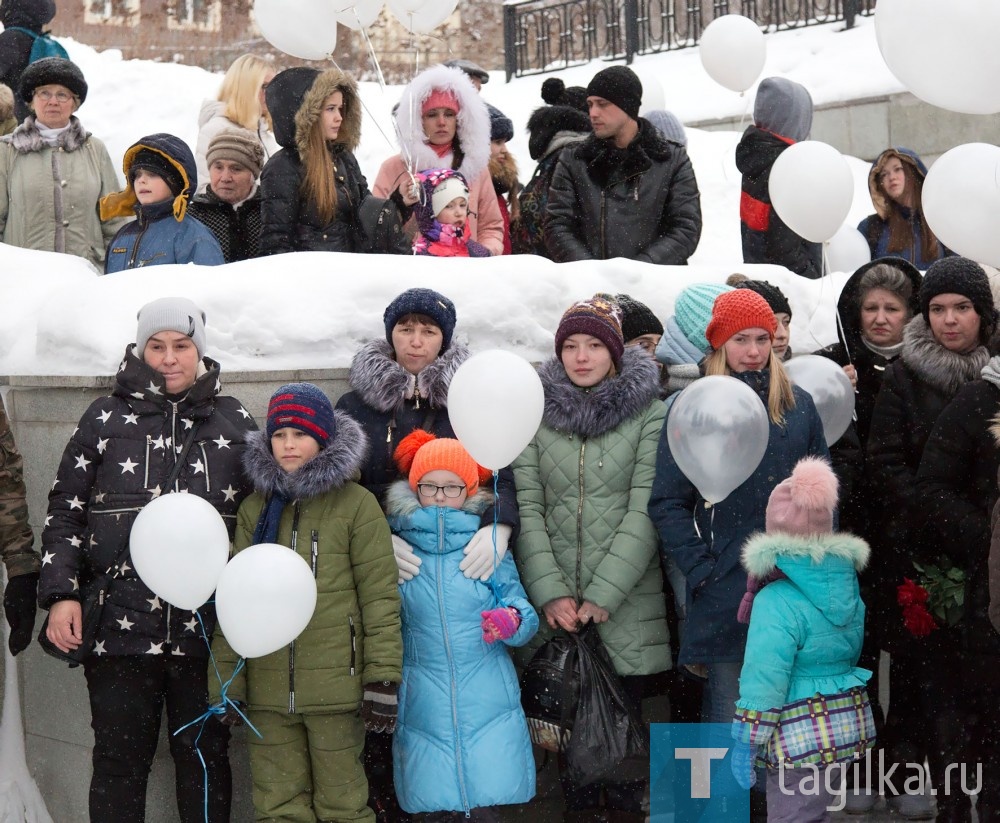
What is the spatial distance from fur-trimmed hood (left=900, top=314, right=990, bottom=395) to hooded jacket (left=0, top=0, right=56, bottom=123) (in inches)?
248

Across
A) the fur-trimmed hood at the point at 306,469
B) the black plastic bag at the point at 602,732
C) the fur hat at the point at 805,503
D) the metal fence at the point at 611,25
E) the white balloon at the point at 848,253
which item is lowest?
the black plastic bag at the point at 602,732

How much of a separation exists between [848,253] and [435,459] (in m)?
3.43

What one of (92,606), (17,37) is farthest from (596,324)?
(17,37)

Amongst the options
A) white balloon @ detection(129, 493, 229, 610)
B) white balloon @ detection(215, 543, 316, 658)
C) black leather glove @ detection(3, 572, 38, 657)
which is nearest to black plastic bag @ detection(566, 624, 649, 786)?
white balloon @ detection(215, 543, 316, 658)

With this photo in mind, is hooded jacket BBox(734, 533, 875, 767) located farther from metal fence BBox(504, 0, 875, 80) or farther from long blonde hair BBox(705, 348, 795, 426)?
metal fence BBox(504, 0, 875, 80)

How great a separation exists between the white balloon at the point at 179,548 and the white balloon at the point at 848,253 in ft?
13.8

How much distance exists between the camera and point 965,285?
17.7 feet

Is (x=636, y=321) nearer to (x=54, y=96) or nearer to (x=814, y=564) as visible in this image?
(x=814, y=564)

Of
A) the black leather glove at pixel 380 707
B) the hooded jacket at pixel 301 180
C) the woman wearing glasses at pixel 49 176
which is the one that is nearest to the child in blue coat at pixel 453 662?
the black leather glove at pixel 380 707

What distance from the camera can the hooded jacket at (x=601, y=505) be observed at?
5.23m

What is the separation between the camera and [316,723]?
15.7 feet

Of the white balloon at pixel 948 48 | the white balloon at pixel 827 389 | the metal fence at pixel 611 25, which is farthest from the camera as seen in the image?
the metal fence at pixel 611 25

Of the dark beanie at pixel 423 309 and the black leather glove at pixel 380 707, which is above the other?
the dark beanie at pixel 423 309

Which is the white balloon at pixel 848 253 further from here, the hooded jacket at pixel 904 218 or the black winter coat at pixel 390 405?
the black winter coat at pixel 390 405
